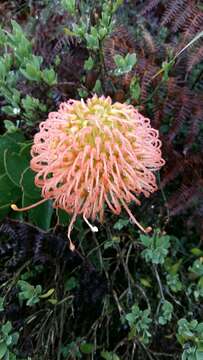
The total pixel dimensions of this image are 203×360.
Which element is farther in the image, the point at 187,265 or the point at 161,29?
the point at 161,29

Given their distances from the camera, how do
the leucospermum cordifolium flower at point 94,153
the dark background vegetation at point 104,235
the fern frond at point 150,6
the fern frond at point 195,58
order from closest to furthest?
the leucospermum cordifolium flower at point 94,153, the dark background vegetation at point 104,235, the fern frond at point 195,58, the fern frond at point 150,6

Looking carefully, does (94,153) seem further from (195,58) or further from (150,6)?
(150,6)

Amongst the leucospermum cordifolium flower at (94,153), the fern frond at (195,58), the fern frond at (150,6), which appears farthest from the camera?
the fern frond at (150,6)

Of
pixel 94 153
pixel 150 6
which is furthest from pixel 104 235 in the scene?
pixel 150 6

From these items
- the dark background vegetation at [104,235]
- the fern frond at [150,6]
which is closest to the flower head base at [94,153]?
the dark background vegetation at [104,235]

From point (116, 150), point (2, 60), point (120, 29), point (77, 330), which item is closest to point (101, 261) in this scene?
point (77, 330)

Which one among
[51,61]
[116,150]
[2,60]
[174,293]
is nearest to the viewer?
[116,150]

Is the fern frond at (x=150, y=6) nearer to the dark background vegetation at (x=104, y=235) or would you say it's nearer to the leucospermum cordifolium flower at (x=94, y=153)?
the dark background vegetation at (x=104, y=235)

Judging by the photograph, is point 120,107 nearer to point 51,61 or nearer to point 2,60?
point 2,60
